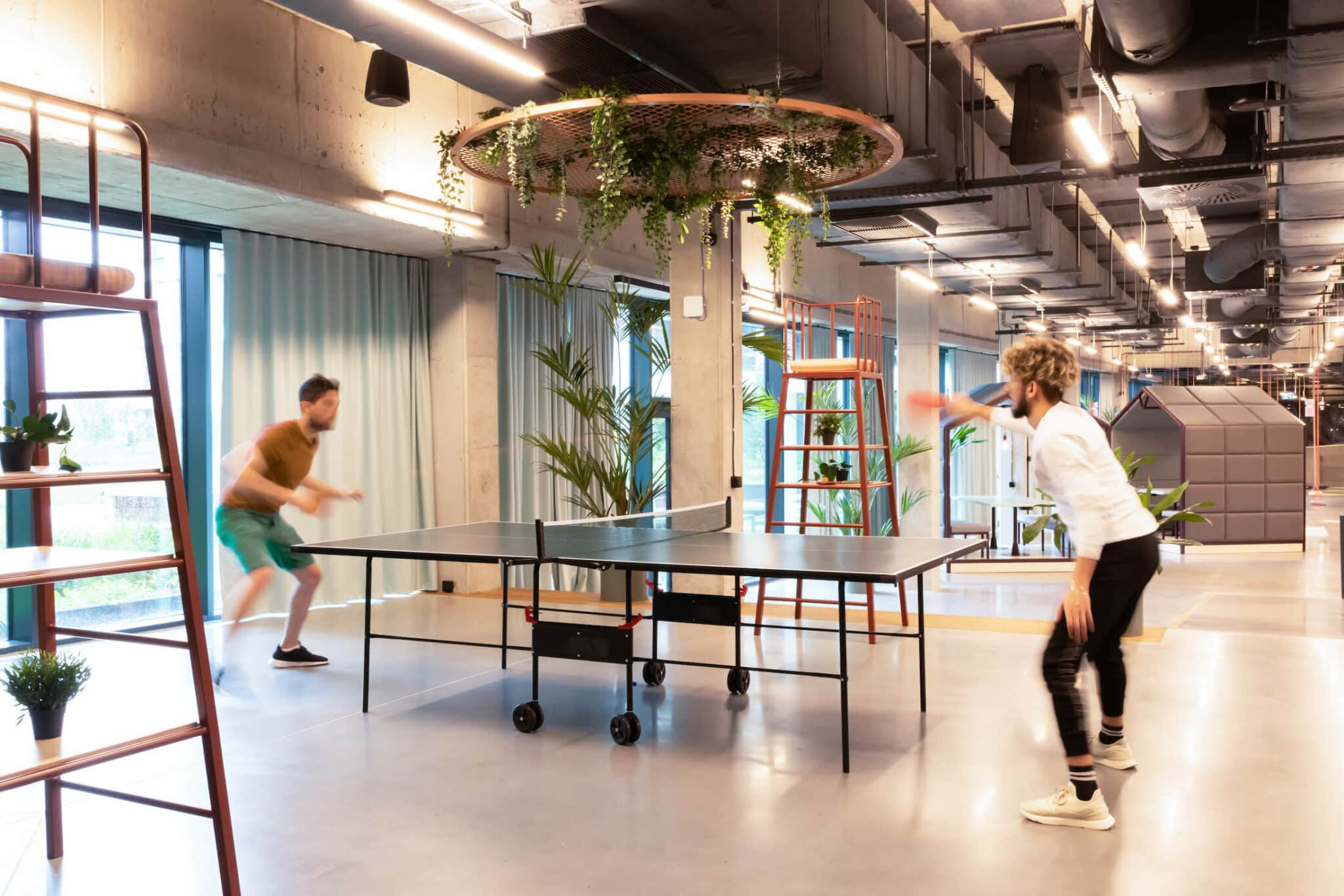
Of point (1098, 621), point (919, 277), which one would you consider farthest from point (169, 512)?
point (919, 277)

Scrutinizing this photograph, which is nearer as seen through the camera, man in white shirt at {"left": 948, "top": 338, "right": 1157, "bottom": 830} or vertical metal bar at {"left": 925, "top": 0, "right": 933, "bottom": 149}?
man in white shirt at {"left": 948, "top": 338, "right": 1157, "bottom": 830}

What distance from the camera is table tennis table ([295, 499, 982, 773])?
4.02 metres

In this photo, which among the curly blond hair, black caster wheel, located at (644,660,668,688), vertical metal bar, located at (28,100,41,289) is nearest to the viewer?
vertical metal bar, located at (28,100,41,289)

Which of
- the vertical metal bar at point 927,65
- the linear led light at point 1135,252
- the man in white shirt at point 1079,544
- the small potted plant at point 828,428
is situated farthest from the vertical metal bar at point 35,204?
the linear led light at point 1135,252

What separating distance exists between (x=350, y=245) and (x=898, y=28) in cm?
416

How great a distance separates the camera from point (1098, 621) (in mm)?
3496

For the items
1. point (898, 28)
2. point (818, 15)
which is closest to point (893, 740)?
point (818, 15)

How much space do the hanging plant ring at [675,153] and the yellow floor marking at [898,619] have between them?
2873mm

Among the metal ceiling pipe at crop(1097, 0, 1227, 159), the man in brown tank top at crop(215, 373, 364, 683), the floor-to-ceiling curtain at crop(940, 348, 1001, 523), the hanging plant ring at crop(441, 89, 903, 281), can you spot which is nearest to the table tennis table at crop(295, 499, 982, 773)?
the man in brown tank top at crop(215, 373, 364, 683)

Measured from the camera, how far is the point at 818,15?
5191 mm

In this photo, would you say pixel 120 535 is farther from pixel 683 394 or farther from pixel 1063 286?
pixel 1063 286

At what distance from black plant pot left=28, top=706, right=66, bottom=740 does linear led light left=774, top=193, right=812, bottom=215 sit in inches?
133

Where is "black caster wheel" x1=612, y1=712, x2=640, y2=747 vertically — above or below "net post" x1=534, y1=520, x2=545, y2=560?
below

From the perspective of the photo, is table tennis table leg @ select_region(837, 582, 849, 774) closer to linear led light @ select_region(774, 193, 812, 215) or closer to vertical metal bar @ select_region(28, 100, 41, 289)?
linear led light @ select_region(774, 193, 812, 215)
